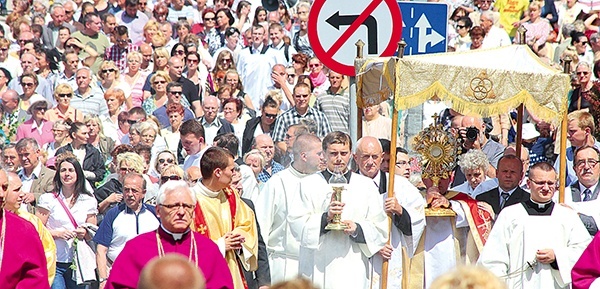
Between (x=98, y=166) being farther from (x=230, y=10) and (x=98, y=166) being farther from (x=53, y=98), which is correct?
(x=230, y=10)

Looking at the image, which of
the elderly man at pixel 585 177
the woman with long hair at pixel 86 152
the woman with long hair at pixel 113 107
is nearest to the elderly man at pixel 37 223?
the woman with long hair at pixel 86 152

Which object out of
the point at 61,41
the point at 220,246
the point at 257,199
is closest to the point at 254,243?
the point at 220,246

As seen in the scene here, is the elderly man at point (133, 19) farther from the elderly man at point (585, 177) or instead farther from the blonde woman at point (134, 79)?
the elderly man at point (585, 177)

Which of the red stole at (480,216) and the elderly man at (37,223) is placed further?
the red stole at (480,216)

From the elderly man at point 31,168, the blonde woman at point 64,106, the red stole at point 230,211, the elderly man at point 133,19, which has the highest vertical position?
the elderly man at point 133,19

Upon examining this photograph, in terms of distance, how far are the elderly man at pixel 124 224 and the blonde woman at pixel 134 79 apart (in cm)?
667

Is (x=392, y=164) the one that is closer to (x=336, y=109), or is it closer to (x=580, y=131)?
(x=580, y=131)

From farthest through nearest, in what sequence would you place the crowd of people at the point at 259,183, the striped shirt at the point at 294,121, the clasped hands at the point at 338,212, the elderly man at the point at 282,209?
the striped shirt at the point at 294,121 → the elderly man at the point at 282,209 → the clasped hands at the point at 338,212 → the crowd of people at the point at 259,183

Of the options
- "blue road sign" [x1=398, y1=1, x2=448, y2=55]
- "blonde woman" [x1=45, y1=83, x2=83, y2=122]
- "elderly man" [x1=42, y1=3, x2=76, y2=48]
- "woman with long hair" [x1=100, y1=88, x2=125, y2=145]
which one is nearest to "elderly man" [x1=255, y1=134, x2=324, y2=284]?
"blue road sign" [x1=398, y1=1, x2=448, y2=55]

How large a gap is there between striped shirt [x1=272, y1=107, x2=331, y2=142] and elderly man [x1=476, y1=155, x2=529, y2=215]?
355 centimetres

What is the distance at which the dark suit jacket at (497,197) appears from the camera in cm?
1155

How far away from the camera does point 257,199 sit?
11211 mm

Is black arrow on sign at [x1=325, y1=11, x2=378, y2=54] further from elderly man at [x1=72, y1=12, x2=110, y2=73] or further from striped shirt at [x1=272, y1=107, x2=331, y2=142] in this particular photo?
elderly man at [x1=72, y1=12, x2=110, y2=73]

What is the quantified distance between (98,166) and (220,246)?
4.91 metres
